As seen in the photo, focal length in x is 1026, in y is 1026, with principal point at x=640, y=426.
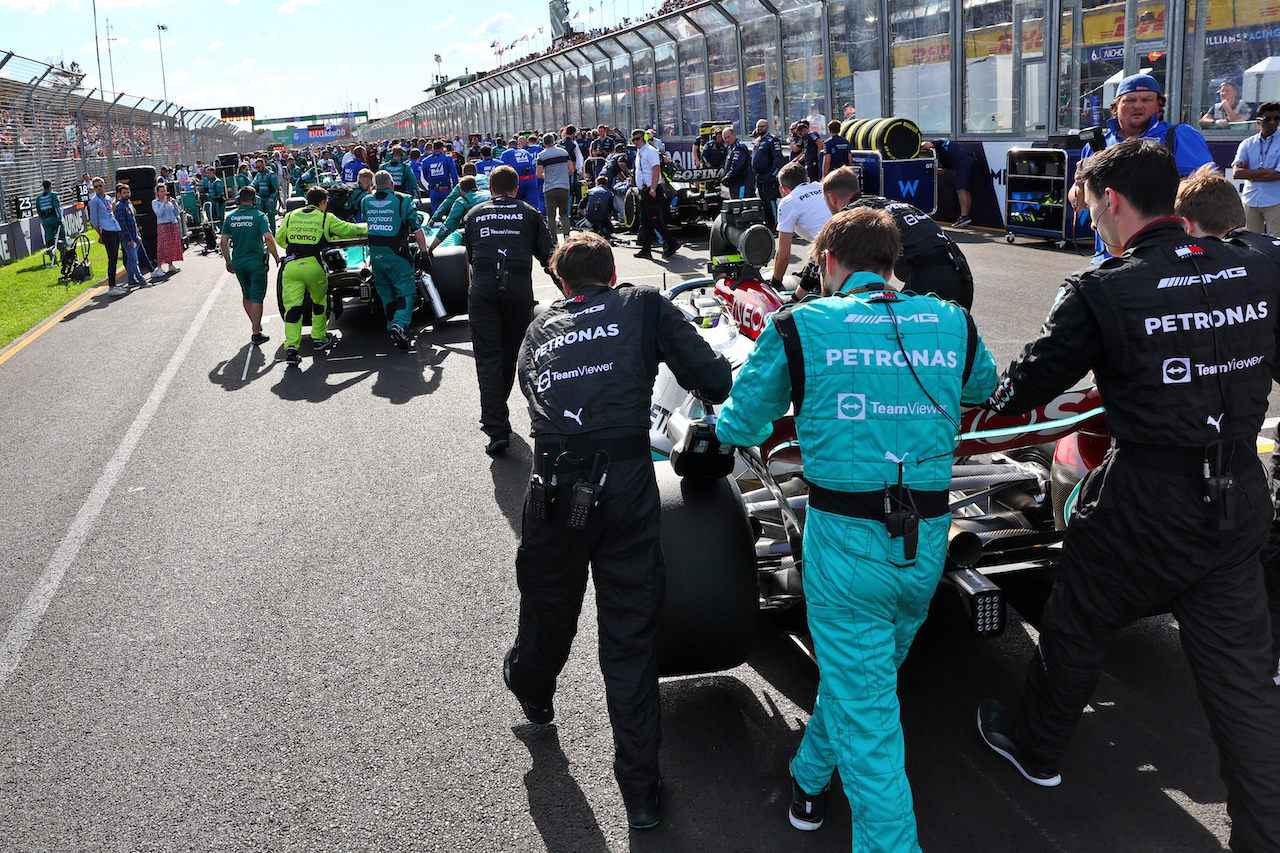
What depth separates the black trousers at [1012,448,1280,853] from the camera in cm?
260

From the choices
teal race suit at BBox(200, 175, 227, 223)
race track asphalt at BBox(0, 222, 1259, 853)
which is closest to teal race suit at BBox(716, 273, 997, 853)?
race track asphalt at BBox(0, 222, 1259, 853)

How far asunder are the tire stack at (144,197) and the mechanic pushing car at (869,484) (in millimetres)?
21340

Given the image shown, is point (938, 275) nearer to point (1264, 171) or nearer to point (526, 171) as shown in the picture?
point (1264, 171)

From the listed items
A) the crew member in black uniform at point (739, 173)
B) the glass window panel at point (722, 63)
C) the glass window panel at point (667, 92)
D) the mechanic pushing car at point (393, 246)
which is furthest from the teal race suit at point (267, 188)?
the mechanic pushing car at point (393, 246)

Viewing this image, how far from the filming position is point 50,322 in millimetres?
14266

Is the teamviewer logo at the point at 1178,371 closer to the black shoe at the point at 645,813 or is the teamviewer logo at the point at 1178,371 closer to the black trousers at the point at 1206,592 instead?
the black trousers at the point at 1206,592

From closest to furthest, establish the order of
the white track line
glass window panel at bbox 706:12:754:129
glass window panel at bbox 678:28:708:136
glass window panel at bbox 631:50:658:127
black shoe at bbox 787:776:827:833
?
black shoe at bbox 787:776:827:833 < the white track line < glass window panel at bbox 706:12:754:129 < glass window panel at bbox 678:28:708:136 < glass window panel at bbox 631:50:658:127

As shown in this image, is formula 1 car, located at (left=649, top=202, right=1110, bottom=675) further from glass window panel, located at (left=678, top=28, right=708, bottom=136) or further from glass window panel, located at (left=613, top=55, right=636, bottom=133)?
glass window panel, located at (left=613, top=55, right=636, bottom=133)

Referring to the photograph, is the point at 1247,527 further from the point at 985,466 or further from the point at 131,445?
the point at 131,445

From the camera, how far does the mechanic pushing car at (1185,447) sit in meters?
2.61

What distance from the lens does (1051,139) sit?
14461 millimetres

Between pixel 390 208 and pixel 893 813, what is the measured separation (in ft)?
29.0

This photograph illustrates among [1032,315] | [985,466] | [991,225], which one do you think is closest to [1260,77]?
[991,225]

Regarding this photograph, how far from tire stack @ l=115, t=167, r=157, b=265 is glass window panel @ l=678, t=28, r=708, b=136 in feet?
51.8
